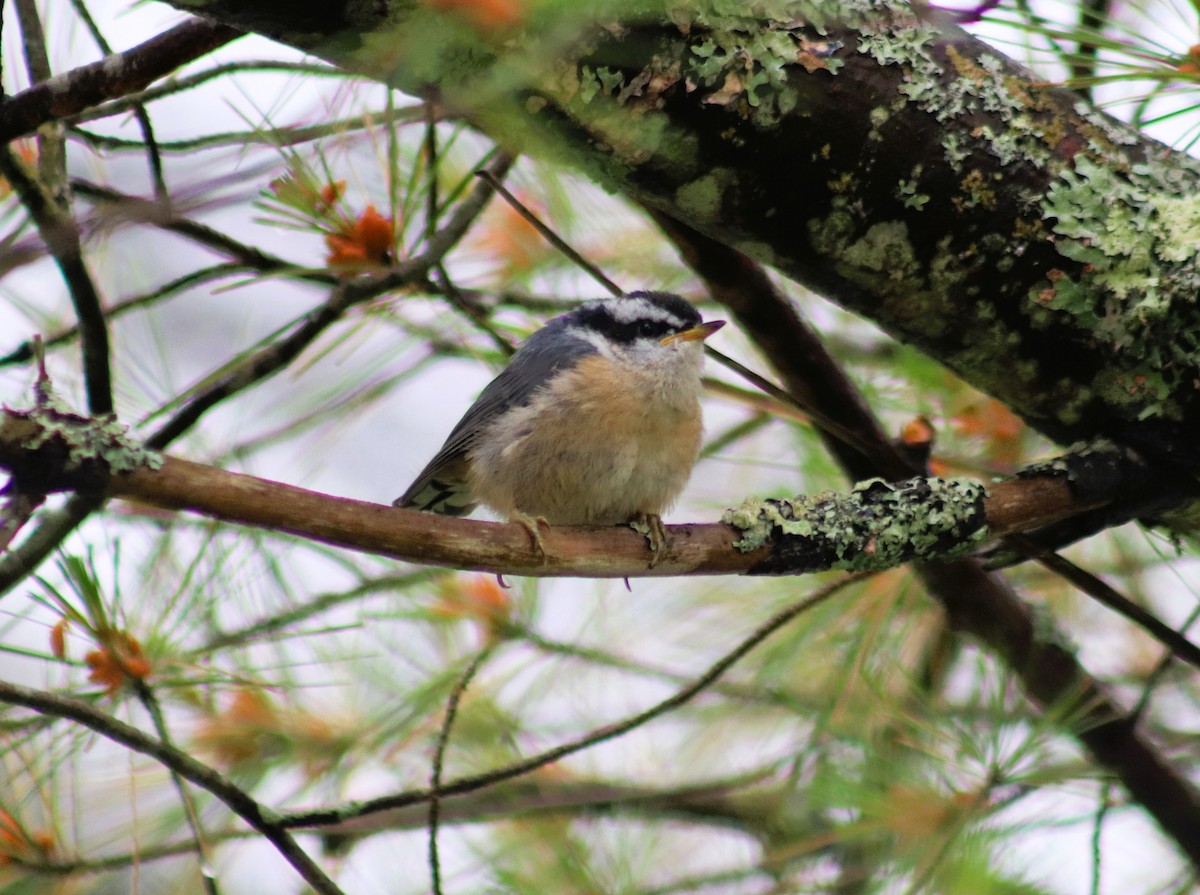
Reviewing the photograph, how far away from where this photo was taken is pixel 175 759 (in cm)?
175

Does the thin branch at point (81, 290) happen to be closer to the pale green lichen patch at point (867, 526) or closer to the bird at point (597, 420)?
the bird at point (597, 420)

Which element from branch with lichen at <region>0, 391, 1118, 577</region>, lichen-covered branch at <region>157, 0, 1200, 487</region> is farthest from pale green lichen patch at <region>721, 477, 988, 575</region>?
lichen-covered branch at <region>157, 0, 1200, 487</region>

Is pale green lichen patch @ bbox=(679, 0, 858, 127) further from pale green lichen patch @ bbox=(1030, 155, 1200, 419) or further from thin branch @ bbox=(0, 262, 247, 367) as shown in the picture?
thin branch @ bbox=(0, 262, 247, 367)

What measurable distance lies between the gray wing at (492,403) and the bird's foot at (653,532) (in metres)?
0.45

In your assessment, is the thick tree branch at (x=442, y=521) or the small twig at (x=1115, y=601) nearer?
the thick tree branch at (x=442, y=521)

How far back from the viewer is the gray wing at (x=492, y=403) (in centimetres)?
265

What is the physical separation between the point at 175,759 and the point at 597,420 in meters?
1.13

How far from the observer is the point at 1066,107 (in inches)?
77.0

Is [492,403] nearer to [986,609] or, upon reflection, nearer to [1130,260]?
[986,609]

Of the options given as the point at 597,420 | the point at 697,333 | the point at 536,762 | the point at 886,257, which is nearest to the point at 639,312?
the point at 697,333

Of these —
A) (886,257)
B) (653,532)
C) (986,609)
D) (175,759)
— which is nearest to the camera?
(175,759)

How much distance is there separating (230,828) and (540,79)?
1959mm

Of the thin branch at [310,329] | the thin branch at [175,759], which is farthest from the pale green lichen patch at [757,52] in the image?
the thin branch at [175,759]

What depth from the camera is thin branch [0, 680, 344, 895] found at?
167 cm
